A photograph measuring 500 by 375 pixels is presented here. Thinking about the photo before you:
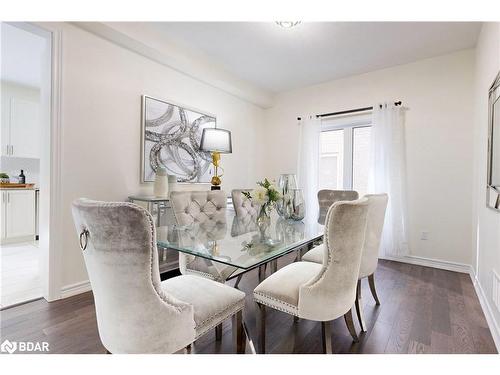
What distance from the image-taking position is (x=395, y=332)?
1730 millimetres

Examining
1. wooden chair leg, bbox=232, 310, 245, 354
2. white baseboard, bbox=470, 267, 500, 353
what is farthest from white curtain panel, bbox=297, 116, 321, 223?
wooden chair leg, bbox=232, 310, 245, 354

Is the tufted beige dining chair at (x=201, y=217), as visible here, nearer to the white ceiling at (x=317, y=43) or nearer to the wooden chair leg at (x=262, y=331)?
the wooden chair leg at (x=262, y=331)

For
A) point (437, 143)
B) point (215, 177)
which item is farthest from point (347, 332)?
point (437, 143)

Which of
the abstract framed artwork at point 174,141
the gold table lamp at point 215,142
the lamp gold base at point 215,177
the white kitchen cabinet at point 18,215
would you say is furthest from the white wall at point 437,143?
the white kitchen cabinet at point 18,215

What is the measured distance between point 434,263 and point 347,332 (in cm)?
215

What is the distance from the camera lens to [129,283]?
0.92 metres

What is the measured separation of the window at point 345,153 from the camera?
12.3ft

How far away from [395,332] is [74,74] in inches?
127

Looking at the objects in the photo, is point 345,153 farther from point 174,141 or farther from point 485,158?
point 174,141

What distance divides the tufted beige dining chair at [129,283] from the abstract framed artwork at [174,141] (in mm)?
1940

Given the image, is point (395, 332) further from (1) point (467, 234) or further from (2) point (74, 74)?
(2) point (74, 74)
